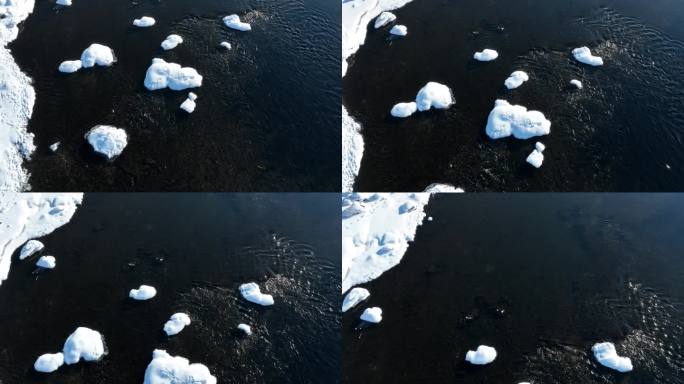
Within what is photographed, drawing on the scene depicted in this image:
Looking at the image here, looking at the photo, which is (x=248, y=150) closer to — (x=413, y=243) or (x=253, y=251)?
(x=253, y=251)

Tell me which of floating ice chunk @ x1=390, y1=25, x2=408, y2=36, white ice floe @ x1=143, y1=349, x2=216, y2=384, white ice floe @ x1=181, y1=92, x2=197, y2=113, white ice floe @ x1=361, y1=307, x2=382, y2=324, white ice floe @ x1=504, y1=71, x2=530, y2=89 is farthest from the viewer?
floating ice chunk @ x1=390, y1=25, x2=408, y2=36

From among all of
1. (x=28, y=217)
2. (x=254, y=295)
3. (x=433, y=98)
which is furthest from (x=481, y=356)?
(x=28, y=217)

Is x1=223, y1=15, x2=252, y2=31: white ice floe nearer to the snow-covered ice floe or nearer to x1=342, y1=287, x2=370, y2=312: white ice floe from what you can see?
the snow-covered ice floe

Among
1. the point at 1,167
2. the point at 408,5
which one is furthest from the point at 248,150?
the point at 408,5

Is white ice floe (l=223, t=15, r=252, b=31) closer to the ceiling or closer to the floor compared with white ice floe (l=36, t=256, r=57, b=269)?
closer to the ceiling

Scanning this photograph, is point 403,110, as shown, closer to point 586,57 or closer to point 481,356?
point 586,57

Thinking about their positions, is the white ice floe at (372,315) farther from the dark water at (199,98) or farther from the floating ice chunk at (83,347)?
the floating ice chunk at (83,347)

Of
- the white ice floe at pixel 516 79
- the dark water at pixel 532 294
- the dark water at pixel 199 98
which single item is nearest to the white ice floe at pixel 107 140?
the dark water at pixel 199 98

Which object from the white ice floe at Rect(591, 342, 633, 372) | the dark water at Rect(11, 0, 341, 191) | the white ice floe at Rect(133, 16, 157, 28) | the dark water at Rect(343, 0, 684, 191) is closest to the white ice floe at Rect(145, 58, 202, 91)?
the dark water at Rect(11, 0, 341, 191)
